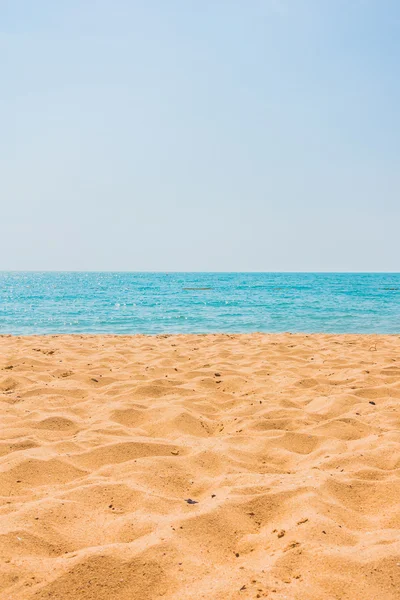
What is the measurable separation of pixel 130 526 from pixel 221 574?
599 mm

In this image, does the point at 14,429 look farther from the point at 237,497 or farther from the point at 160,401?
the point at 237,497

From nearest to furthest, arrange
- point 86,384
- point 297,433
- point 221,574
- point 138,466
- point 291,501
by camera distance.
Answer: point 221,574
point 291,501
point 138,466
point 297,433
point 86,384

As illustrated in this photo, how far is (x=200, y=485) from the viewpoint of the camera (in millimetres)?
2855

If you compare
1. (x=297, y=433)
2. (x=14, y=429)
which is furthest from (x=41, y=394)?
(x=297, y=433)

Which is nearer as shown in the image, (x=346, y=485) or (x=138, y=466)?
(x=346, y=485)

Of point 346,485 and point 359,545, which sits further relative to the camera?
point 346,485

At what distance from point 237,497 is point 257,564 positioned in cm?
58

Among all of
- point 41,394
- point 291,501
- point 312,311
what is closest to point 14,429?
point 41,394

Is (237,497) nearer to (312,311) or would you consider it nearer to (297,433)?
(297,433)

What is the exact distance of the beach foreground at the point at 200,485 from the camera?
6.24 feet

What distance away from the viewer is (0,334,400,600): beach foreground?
190cm

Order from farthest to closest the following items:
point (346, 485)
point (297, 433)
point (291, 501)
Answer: point (297, 433) → point (346, 485) → point (291, 501)

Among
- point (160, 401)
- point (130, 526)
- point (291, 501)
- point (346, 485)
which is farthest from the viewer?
point (160, 401)

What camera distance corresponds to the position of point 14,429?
376cm
